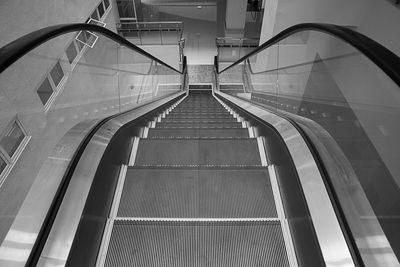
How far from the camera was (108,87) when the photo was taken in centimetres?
331

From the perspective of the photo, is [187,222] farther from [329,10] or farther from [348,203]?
[329,10]

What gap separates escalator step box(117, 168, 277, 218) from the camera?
198 cm

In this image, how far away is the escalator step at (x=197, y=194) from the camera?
6.49 ft

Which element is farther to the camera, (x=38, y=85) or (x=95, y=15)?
(x=95, y=15)

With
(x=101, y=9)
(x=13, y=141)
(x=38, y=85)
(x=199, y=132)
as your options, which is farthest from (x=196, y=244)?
(x=101, y=9)

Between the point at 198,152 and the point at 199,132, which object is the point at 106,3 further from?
the point at 198,152

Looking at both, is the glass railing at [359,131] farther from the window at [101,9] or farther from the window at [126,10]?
the window at [126,10]

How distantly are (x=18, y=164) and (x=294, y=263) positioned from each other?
1.82 metres

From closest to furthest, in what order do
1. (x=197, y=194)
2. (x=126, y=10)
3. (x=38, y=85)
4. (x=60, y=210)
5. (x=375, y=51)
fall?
(x=375, y=51) → (x=60, y=210) → (x=197, y=194) → (x=38, y=85) → (x=126, y=10)

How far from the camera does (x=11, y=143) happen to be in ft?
7.09

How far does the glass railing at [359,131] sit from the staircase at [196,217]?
451 millimetres

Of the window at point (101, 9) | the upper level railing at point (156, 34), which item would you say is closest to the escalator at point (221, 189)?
the window at point (101, 9)

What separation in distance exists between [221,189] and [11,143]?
1.50 meters

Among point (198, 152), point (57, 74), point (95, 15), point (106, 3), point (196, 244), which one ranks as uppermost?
point (106, 3)
